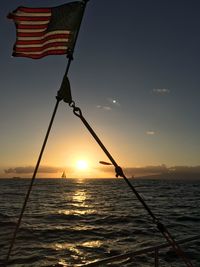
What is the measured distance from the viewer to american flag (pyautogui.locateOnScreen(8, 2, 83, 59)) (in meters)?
5.45

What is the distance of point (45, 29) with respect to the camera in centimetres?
587

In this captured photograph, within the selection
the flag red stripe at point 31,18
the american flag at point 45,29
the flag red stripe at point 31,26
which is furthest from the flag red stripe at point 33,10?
the flag red stripe at point 31,26

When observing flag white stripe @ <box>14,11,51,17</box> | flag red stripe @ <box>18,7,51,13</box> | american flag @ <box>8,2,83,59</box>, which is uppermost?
flag red stripe @ <box>18,7,51,13</box>

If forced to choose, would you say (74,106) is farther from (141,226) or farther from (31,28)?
(141,226)

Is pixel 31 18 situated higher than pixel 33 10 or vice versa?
pixel 33 10

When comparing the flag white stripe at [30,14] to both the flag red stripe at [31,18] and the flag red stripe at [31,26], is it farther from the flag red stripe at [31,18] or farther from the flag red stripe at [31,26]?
the flag red stripe at [31,26]

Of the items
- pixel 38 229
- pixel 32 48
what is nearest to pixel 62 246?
pixel 38 229

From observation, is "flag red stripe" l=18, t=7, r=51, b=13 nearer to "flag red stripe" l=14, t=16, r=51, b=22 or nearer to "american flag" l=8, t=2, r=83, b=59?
"american flag" l=8, t=2, r=83, b=59

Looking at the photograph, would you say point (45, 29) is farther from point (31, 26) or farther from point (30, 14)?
point (30, 14)

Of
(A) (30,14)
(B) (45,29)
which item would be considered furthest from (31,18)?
(B) (45,29)

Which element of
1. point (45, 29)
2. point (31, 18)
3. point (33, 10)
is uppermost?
point (33, 10)

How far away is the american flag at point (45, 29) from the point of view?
5445mm

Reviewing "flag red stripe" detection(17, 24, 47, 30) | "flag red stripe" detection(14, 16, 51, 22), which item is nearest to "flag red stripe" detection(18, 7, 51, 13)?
"flag red stripe" detection(14, 16, 51, 22)

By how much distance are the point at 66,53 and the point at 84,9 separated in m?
0.77
